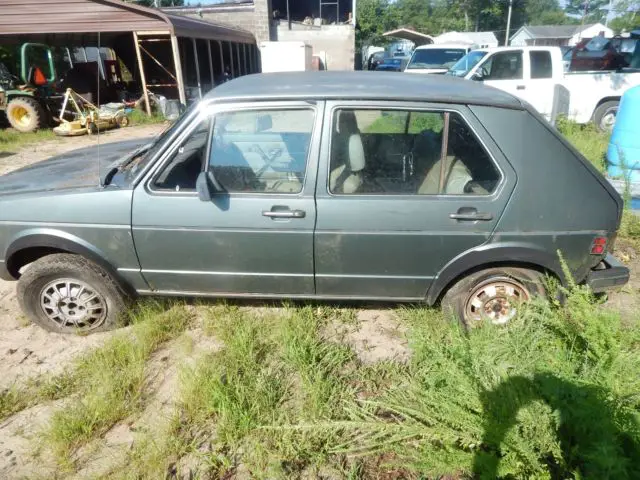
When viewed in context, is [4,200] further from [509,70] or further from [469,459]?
[509,70]

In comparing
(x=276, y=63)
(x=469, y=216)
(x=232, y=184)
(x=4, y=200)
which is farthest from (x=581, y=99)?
(x=276, y=63)

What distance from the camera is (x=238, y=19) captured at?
2173 centimetres

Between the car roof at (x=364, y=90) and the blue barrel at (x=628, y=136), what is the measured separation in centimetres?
359

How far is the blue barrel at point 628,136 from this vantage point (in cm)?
525

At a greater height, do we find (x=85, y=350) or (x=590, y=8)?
(x=590, y=8)

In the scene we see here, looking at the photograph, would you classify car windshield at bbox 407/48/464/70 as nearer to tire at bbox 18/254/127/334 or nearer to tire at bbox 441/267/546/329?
tire at bbox 441/267/546/329

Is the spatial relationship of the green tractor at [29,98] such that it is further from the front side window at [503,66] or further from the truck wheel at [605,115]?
the truck wheel at [605,115]

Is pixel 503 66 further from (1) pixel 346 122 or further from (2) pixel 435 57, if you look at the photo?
(1) pixel 346 122

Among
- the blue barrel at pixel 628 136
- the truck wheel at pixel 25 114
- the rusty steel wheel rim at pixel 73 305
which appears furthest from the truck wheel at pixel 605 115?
the truck wheel at pixel 25 114

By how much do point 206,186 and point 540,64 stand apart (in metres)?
9.29

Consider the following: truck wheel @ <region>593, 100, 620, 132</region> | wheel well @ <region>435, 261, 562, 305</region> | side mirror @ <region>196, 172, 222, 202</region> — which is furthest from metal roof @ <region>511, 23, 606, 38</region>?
side mirror @ <region>196, 172, 222, 202</region>

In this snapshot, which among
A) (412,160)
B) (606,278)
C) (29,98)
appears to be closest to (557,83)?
(606,278)

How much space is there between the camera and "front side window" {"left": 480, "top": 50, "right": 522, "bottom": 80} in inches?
365

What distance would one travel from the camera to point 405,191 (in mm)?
2723
